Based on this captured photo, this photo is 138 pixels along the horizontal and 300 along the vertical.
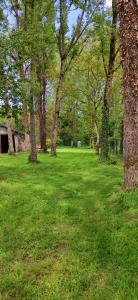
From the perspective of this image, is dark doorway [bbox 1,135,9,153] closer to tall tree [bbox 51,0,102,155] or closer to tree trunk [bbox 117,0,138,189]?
tall tree [bbox 51,0,102,155]

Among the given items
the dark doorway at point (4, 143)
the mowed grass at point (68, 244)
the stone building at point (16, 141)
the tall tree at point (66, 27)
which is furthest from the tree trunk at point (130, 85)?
the dark doorway at point (4, 143)

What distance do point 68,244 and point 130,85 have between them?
584cm

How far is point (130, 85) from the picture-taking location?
11172 millimetres

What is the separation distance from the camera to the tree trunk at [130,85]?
11102mm

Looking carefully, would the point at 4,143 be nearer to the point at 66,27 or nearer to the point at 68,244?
the point at 66,27

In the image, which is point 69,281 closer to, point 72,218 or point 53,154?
point 72,218

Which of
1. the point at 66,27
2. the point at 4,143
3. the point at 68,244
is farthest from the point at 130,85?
the point at 4,143

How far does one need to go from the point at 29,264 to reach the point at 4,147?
4339 cm

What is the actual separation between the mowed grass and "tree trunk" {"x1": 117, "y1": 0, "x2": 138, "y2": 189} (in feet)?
3.18

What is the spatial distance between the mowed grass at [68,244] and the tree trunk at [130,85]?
97cm

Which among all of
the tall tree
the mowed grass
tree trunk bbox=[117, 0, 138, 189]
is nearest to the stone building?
the tall tree

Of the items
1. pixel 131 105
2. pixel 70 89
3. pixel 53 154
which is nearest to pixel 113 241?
pixel 131 105

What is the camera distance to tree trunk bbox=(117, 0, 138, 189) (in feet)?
36.4

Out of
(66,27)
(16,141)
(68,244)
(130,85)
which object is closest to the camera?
(68,244)
